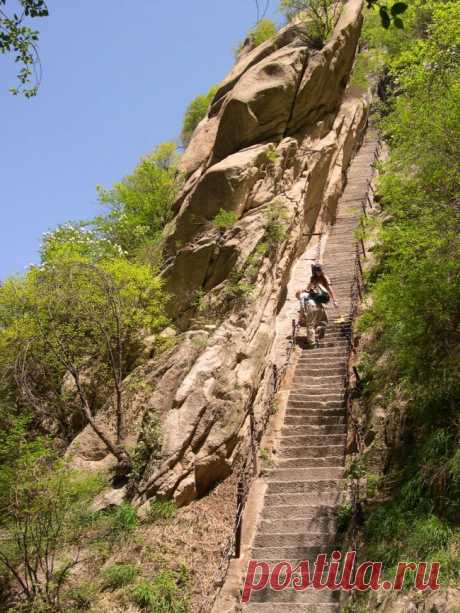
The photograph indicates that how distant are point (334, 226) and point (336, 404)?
35.8ft

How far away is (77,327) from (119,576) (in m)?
6.69

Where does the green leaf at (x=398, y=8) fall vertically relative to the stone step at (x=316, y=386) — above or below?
above

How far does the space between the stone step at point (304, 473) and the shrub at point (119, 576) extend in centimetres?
291

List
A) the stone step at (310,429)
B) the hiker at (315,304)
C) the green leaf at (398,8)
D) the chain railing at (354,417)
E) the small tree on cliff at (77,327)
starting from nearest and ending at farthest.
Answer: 1. the green leaf at (398,8)
2. the chain railing at (354,417)
3. the stone step at (310,429)
4. the small tree on cliff at (77,327)
5. the hiker at (315,304)

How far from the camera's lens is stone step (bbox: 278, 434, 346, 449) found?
413 inches

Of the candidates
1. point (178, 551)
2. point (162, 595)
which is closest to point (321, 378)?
point (178, 551)

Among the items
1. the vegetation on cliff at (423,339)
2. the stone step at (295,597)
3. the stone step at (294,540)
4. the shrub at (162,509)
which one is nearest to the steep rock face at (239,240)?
the shrub at (162,509)

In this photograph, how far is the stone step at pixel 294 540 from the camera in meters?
8.41

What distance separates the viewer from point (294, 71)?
1895 cm

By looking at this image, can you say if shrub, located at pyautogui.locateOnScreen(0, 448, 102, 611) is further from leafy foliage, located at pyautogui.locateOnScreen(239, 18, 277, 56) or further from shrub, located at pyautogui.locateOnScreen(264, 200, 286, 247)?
leafy foliage, located at pyautogui.locateOnScreen(239, 18, 277, 56)

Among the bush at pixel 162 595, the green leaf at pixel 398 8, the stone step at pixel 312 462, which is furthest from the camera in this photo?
the stone step at pixel 312 462

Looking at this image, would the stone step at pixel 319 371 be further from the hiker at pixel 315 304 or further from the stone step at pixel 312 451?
the stone step at pixel 312 451

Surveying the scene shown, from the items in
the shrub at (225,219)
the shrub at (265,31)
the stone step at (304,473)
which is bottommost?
the stone step at (304,473)

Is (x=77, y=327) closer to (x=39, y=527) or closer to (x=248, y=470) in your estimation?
(x=248, y=470)
